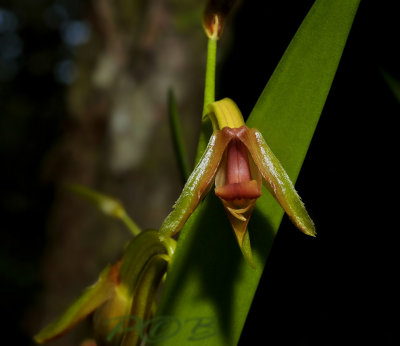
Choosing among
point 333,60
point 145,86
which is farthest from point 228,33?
point 333,60

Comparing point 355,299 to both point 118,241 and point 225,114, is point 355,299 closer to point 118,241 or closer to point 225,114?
point 118,241

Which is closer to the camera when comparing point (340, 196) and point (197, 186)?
point (197, 186)

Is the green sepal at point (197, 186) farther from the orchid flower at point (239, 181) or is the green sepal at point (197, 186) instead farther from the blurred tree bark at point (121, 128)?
the blurred tree bark at point (121, 128)

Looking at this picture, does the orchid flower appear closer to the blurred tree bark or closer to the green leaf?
the green leaf

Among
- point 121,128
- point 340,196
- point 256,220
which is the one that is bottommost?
point 340,196

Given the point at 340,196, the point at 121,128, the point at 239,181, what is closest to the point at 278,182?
the point at 239,181

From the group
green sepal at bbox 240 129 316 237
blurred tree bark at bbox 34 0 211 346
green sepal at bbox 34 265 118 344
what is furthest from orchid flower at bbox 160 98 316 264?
blurred tree bark at bbox 34 0 211 346

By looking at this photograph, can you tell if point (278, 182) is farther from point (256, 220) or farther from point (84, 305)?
point (84, 305)
